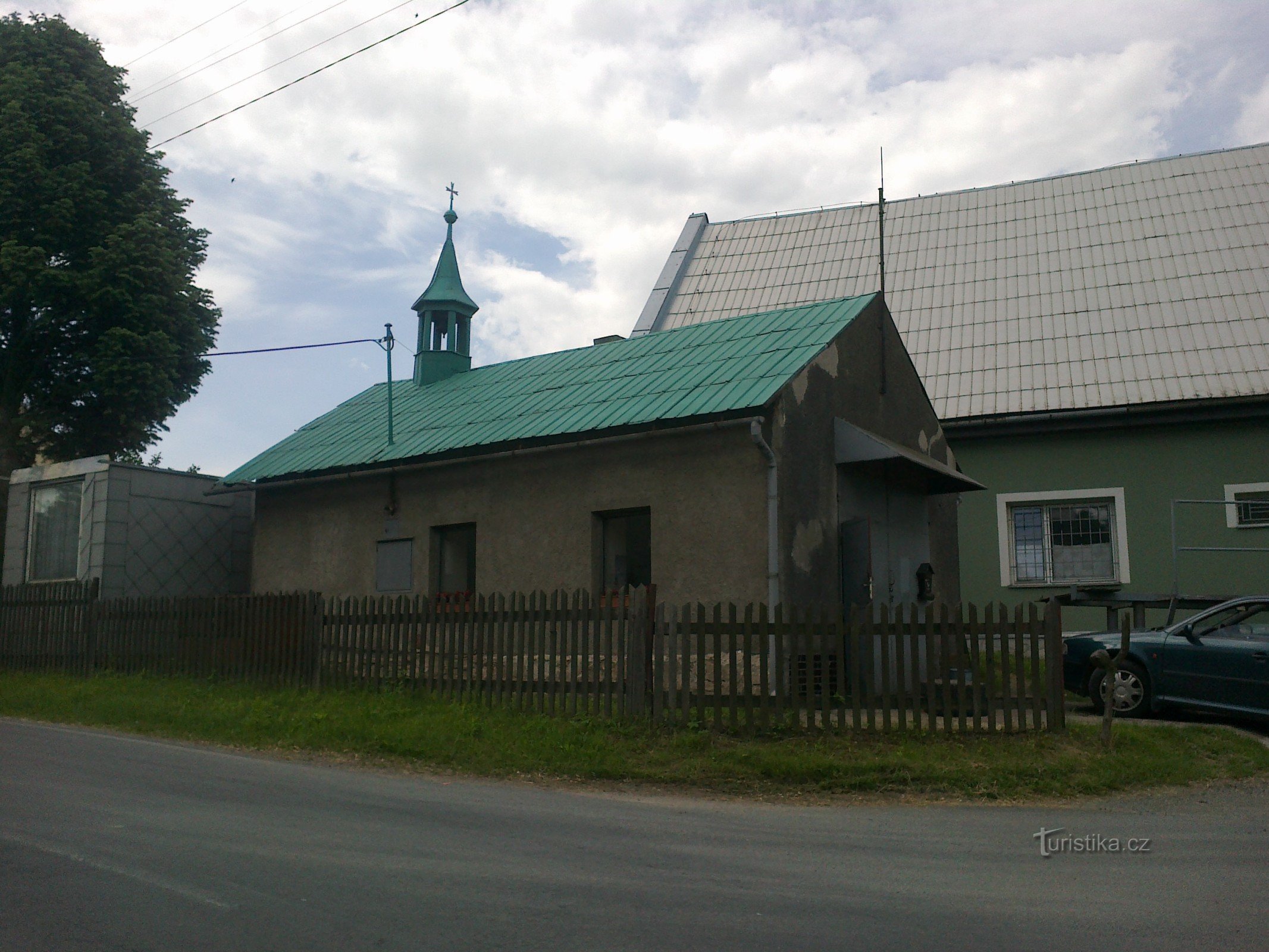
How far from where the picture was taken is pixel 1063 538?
18.7 m

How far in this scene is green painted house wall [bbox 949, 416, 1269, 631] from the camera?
17.4 meters

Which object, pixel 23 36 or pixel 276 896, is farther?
pixel 23 36

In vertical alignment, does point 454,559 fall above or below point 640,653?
above

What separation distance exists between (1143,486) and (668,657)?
11.0 meters

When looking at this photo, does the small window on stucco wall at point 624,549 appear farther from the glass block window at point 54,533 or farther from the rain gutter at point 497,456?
the glass block window at point 54,533

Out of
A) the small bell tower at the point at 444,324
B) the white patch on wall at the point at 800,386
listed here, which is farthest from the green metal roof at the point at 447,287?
the white patch on wall at the point at 800,386

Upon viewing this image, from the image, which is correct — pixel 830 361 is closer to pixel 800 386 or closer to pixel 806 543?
pixel 800 386

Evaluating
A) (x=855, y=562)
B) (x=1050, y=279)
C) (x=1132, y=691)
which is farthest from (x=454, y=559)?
(x=1050, y=279)

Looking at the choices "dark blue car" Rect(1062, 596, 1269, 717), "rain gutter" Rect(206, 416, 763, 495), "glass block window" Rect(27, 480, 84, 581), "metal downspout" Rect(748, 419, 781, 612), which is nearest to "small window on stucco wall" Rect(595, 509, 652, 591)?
"rain gutter" Rect(206, 416, 763, 495)

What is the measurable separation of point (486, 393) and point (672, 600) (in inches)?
244

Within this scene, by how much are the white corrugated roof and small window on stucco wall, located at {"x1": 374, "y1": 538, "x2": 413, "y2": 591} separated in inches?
378

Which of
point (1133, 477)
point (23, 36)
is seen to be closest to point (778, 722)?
point (1133, 477)

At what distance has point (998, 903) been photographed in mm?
5570

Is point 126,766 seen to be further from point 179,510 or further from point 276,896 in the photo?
point 179,510
